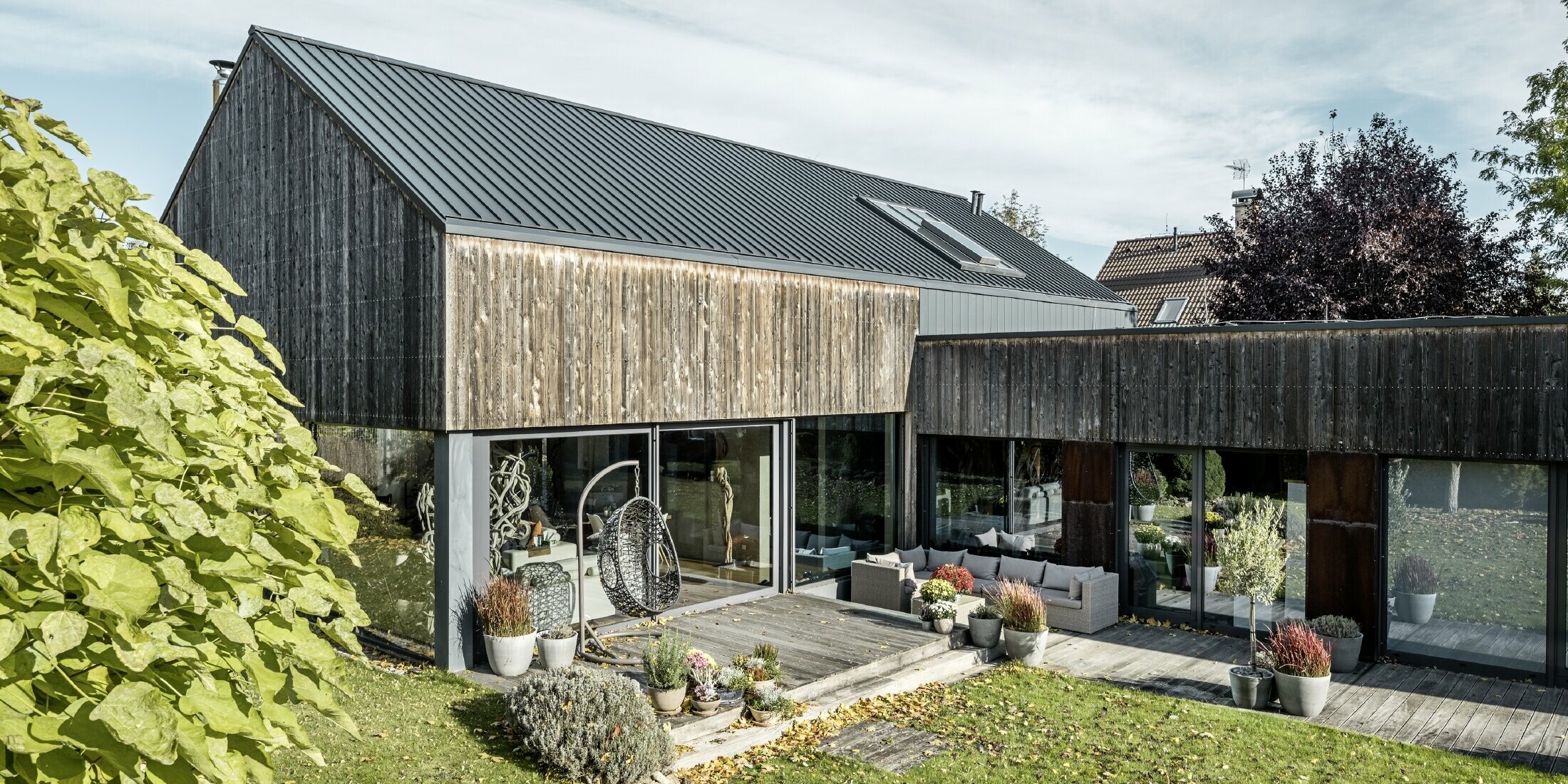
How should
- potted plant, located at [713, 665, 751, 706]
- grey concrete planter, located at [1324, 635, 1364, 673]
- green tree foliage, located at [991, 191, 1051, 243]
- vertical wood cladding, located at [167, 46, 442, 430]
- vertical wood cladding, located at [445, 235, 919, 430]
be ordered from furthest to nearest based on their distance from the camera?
green tree foliage, located at [991, 191, 1051, 243] < grey concrete planter, located at [1324, 635, 1364, 673] < vertical wood cladding, located at [167, 46, 442, 430] < vertical wood cladding, located at [445, 235, 919, 430] < potted plant, located at [713, 665, 751, 706]

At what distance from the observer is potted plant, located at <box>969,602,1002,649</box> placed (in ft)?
37.1

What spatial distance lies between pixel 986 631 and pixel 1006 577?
86.5 inches

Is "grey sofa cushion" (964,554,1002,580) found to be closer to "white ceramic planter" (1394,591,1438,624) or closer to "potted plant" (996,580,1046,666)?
"potted plant" (996,580,1046,666)

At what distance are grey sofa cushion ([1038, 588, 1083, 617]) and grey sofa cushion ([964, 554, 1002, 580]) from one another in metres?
0.81

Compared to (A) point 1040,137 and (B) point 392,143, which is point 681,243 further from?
(A) point 1040,137

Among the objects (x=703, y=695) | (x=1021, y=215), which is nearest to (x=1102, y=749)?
(x=703, y=695)

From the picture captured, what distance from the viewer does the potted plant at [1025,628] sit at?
10961 millimetres

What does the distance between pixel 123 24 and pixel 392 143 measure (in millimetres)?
7367

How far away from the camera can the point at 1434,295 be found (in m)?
20.4

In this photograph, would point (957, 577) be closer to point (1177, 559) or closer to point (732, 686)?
point (1177, 559)

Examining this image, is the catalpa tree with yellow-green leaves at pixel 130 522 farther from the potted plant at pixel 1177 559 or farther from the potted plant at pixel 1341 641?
the potted plant at pixel 1177 559

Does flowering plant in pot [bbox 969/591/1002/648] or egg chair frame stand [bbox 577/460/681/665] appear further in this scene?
flowering plant in pot [bbox 969/591/1002/648]

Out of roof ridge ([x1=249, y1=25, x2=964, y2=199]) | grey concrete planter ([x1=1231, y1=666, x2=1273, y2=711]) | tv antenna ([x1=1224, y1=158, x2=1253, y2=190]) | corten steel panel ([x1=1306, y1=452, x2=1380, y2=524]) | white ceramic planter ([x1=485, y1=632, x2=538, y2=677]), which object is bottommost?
grey concrete planter ([x1=1231, y1=666, x2=1273, y2=711])

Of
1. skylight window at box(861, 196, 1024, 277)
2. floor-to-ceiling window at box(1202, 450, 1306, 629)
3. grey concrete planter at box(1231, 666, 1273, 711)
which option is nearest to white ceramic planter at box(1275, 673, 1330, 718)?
grey concrete planter at box(1231, 666, 1273, 711)
